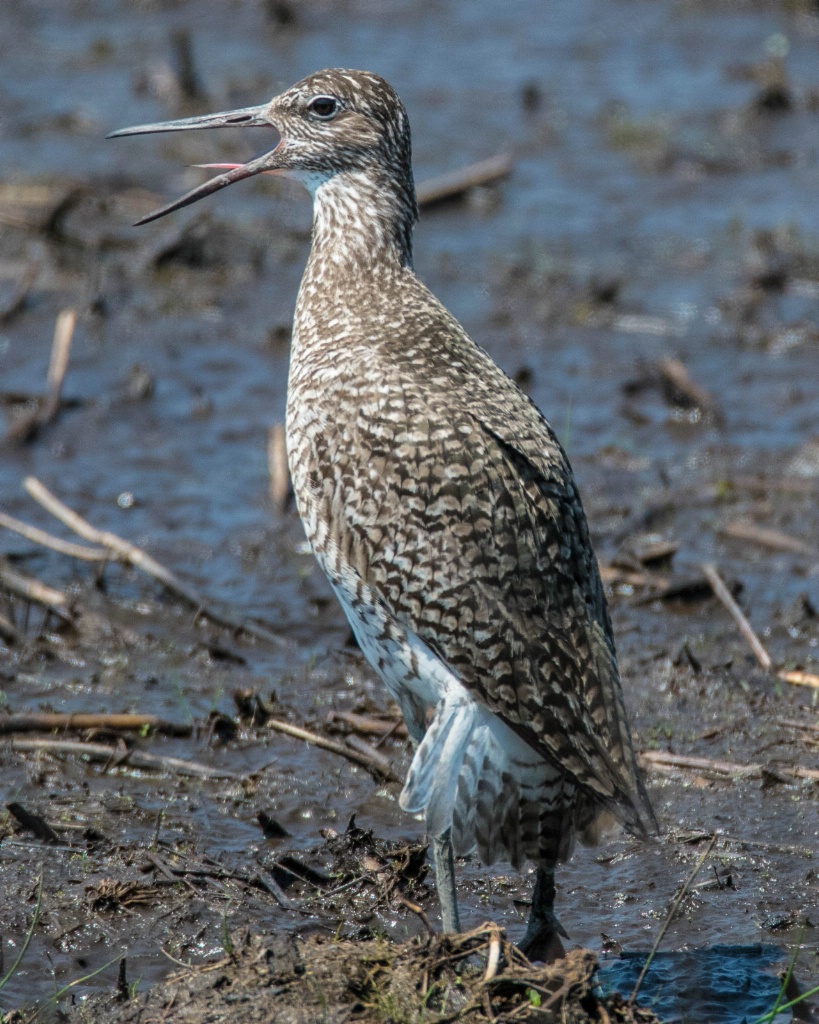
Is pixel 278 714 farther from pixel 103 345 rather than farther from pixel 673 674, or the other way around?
pixel 103 345

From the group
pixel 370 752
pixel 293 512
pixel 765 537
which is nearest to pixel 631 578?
pixel 765 537

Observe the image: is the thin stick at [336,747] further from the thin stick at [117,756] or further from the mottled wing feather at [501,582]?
the mottled wing feather at [501,582]

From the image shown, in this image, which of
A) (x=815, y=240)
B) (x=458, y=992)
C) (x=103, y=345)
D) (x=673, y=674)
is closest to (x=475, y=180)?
(x=815, y=240)

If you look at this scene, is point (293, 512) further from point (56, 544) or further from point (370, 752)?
point (370, 752)

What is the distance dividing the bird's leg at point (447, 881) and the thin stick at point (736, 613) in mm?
2113

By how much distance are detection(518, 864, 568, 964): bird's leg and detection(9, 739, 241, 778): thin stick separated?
4.35 ft

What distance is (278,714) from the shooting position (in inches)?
240

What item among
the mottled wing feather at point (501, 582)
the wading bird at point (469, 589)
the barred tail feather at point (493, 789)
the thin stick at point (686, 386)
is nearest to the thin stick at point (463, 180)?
the thin stick at point (686, 386)

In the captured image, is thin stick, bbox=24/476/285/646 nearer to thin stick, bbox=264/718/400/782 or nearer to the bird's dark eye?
thin stick, bbox=264/718/400/782

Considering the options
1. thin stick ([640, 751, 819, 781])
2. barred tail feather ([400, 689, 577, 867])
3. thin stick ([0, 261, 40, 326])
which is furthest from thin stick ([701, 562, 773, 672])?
thin stick ([0, 261, 40, 326])

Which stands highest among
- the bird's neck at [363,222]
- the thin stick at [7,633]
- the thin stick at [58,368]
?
the bird's neck at [363,222]

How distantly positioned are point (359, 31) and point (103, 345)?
19.0ft

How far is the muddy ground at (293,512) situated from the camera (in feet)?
16.3

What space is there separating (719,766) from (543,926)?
121 centimetres
